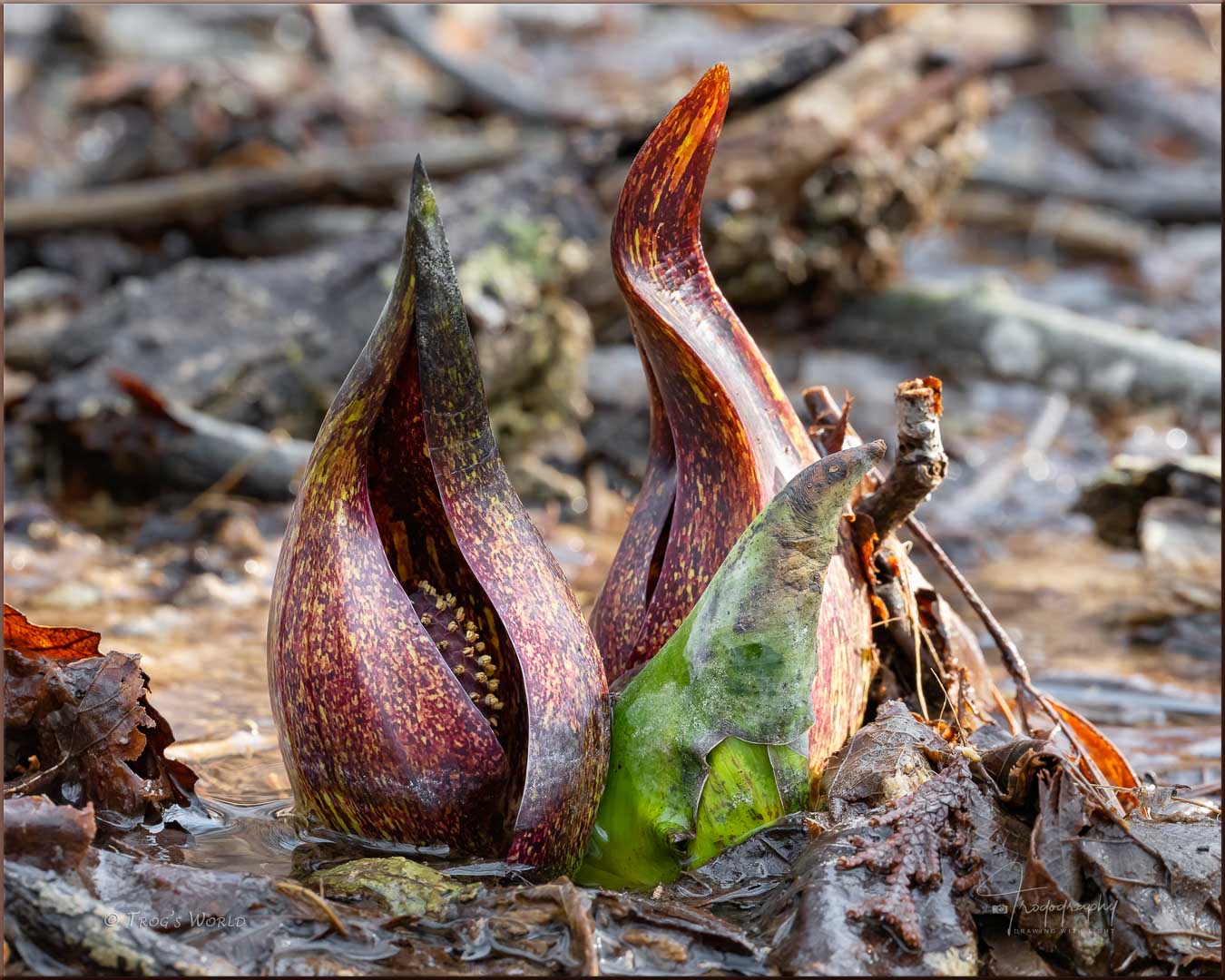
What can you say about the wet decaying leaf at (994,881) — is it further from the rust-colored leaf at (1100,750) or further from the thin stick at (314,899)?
the thin stick at (314,899)

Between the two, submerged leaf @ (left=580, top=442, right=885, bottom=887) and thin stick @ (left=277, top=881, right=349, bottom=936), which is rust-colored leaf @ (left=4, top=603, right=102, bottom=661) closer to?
thin stick @ (left=277, top=881, right=349, bottom=936)

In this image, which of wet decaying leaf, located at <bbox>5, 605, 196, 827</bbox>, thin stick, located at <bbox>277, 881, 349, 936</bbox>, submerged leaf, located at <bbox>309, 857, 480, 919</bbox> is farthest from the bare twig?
wet decaying leaf, located at <bbox>5, 605, 196, 827</bbox>

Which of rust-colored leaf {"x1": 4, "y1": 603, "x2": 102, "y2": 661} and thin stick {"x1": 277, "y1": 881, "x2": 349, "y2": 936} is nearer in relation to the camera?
thin stick {"x1": 277, "y1": 881, "x2": 349, "y2": 936}

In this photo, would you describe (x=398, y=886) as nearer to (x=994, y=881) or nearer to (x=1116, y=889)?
(x=994, y=881)

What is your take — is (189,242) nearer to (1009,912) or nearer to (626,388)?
Answer: (626,388)

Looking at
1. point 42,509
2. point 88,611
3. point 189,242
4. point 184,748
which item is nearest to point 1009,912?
point 184,748

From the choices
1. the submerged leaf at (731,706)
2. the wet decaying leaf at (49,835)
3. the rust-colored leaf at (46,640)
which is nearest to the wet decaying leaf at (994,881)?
the submerged leaf at (731,706)
